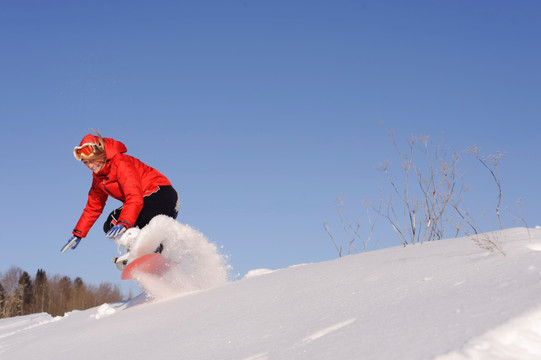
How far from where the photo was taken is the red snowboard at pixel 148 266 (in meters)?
3.55

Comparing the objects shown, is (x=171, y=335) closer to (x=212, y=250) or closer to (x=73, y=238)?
(x=212, y=250)

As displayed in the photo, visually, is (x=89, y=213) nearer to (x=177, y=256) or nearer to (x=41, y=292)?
(x=177, y=256)

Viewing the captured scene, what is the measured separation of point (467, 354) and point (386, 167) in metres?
4.29

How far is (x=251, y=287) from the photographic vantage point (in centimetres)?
277

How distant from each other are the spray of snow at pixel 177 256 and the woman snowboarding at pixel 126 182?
7.2 inches

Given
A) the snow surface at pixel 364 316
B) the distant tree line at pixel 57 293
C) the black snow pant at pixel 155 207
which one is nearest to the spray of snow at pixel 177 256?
the black snow pant at pixel 155 207

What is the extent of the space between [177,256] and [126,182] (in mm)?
668

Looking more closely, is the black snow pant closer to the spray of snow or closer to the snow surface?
the spray of snow

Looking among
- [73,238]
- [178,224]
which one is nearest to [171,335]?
[178,224]

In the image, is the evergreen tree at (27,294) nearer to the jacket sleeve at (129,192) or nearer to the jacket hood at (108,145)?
the jacket hood at (108,145)

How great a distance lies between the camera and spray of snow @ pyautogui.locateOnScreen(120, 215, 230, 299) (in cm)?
360

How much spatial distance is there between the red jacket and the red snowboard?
27 cm

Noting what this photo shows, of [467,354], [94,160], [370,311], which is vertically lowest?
[467,354]

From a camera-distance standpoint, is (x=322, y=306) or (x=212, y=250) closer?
(x=322, y=306)
